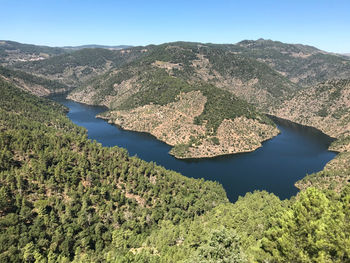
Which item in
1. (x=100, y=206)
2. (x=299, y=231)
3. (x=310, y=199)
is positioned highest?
(x=310, y=199)

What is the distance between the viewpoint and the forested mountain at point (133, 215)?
42.3 metres

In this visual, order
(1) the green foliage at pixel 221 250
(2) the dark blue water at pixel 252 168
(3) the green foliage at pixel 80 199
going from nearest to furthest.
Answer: (1) the green foliage at pixel 221 250
(3) the green foliage at pixel 80 199
(2) the dark blue water at pixel 252 168

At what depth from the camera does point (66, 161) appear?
118 m

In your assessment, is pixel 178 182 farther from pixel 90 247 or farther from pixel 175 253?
pixel 175 253

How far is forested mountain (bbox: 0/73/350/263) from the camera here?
4231 centimetres

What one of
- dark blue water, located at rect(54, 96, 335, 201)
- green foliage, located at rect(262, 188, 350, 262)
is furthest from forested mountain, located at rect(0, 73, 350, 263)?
dark blue water, located at rect(54, 96, 335, 201)

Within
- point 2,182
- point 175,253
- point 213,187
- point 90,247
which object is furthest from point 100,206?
point 213,187

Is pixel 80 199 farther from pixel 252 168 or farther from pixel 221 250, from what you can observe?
pixel 252 168

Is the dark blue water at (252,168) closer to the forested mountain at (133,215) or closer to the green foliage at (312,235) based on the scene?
the forested mountain at (133,215)

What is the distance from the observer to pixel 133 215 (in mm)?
102062

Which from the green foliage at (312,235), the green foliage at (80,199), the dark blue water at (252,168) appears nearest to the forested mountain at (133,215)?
the green foliage at (312,235)

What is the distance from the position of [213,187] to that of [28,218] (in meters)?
86.6

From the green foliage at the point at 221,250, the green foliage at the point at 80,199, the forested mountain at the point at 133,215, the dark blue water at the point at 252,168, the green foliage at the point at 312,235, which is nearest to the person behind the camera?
the green foliage at the point at 312,235

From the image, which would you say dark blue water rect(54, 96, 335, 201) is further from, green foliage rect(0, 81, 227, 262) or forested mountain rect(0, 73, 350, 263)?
green foliage rect(0, 81, 227, 262)
